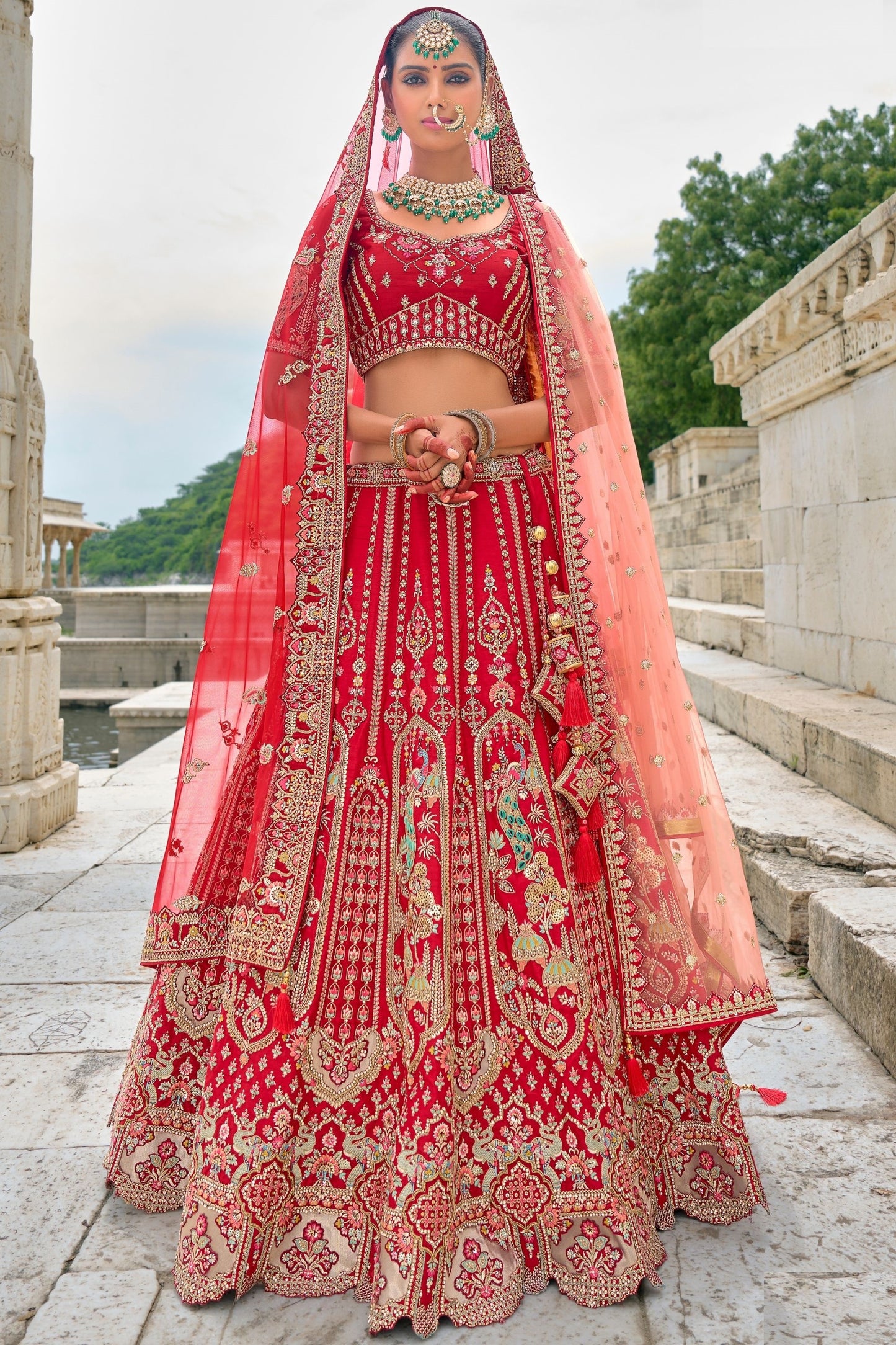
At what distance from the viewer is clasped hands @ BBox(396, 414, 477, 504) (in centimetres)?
177

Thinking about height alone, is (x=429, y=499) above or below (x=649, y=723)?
above

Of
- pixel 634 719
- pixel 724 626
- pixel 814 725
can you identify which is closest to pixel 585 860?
pixel 634 719

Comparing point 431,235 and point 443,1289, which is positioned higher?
point 431,235

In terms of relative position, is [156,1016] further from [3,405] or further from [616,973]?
[3,405]

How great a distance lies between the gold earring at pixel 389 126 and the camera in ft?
6.87

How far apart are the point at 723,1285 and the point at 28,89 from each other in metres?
5.39

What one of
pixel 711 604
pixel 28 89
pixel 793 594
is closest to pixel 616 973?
pixel 793 594

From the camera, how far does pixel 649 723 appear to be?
1928 mm

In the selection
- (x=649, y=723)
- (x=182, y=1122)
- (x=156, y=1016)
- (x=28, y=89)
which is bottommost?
(x=182, y=1122)

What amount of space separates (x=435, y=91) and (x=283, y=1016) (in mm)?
1763

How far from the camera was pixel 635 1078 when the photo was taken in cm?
178

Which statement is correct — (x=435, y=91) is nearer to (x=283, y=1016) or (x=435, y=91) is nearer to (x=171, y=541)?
(x=283, y=1016)

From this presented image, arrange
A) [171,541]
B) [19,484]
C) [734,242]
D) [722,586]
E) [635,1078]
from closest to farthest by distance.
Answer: [635,1078] < [19,484] < [722,586] < [734,242] < [171,541]

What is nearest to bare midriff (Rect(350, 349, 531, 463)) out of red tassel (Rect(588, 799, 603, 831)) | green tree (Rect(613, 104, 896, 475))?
red tassel (Rect(588, 799, 603, 831))
